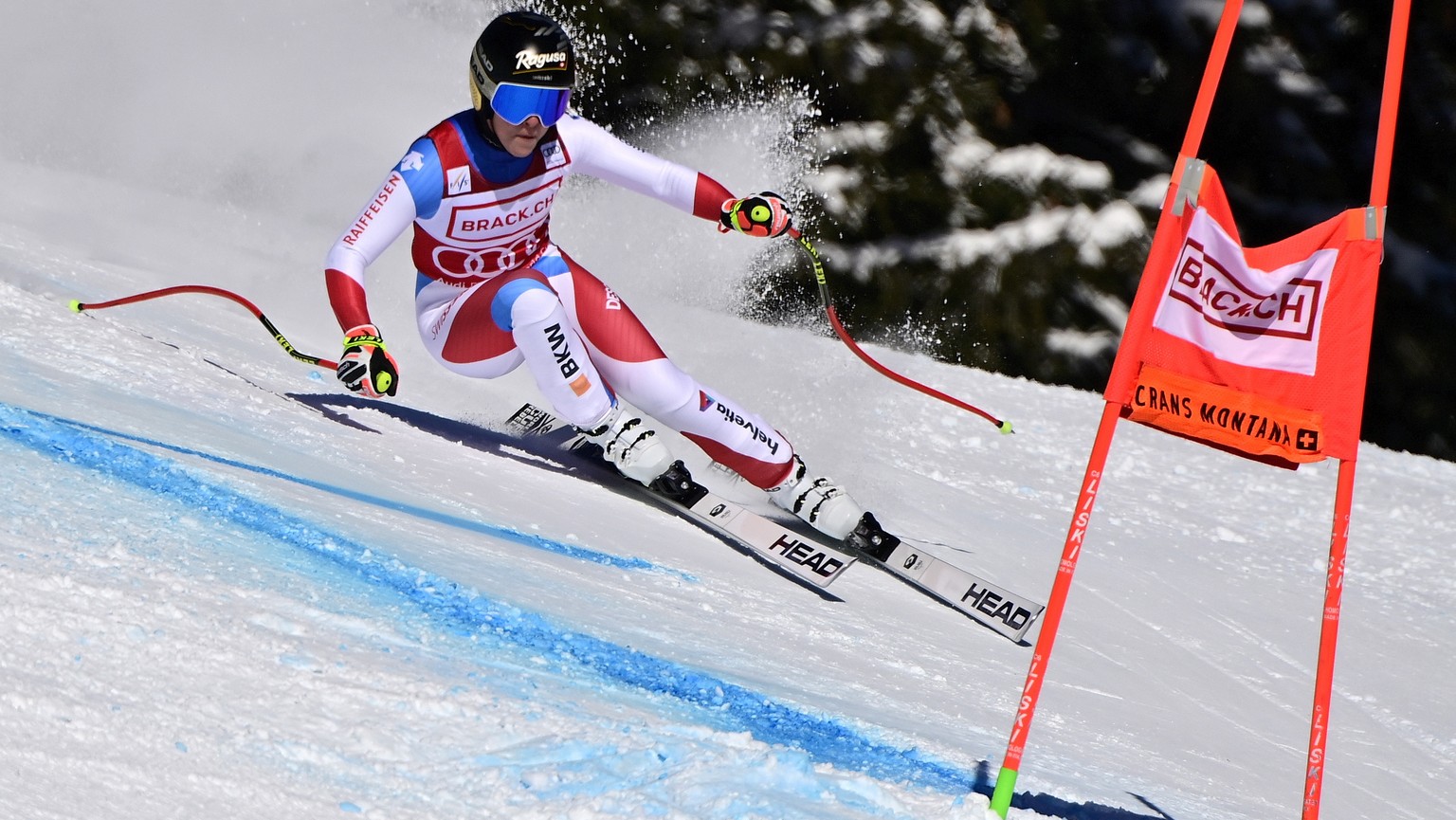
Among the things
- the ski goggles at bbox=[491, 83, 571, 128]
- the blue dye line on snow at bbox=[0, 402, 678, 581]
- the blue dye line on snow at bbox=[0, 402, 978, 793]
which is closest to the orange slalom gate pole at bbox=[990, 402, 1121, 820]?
the blue dye line on snow at bbox=[0, 402, 978, 793]

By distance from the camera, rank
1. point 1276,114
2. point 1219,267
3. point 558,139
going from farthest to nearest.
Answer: point 1276,114, point 558,139, point 1219,267

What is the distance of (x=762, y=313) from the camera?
10.5 m

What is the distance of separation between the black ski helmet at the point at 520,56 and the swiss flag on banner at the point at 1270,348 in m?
1.95

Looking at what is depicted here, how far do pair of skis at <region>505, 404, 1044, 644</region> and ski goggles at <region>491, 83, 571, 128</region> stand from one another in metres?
1.16

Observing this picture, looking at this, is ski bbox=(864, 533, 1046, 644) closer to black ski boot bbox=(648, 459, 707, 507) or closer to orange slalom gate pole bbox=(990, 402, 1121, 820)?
black ski boot bbox=(648, 459, 707, 507)

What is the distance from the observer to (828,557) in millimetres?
3643

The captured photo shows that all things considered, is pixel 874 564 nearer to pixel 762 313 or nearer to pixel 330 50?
pixel 762 313

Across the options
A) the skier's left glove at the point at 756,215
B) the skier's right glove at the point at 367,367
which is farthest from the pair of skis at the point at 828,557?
the skier's right glove at the point at 367,367

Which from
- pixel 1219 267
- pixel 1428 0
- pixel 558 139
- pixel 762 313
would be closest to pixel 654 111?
pixel 762 313

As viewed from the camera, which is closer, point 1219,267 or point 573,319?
point 1219,267

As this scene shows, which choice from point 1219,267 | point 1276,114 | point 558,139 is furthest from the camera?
point 1276,114

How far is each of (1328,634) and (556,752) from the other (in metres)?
1.46

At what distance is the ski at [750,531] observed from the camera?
3.58 metres

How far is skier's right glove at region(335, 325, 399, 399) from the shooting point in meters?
3.21
